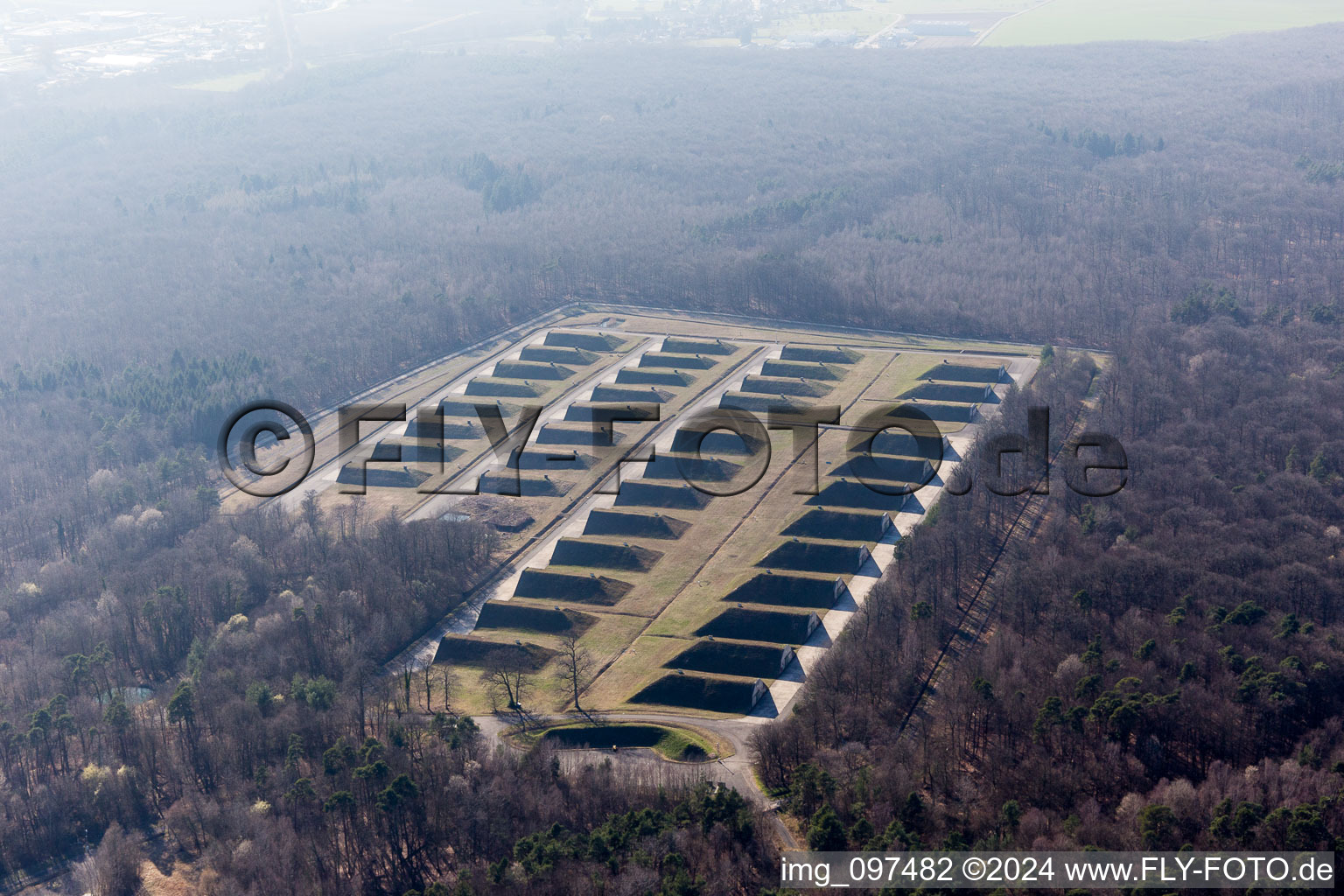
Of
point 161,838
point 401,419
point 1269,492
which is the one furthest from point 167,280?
point 1269,492

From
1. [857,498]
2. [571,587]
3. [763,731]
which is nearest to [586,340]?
[857,498]

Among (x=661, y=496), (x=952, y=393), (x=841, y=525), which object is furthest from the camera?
(x=952, y=393)

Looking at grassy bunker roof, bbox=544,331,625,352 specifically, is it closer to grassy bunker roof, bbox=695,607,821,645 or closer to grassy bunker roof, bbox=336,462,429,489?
grassy bunker roof, bbox=336,462,429,489

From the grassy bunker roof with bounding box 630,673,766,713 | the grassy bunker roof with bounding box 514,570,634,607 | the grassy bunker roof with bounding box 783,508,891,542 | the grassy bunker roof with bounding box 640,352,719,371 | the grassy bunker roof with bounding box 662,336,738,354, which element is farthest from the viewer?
the grassy bunker roof with bounding box 662,336,738,354

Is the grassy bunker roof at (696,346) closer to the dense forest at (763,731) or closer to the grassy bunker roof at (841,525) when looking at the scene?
the dense forest at (763,731)

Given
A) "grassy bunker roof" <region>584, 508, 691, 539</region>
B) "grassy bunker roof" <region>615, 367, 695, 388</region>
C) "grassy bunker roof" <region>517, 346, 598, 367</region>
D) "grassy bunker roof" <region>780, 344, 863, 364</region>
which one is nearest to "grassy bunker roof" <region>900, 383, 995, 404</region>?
"grassy bunker roof" <region>780, 344, 863, 364</region>

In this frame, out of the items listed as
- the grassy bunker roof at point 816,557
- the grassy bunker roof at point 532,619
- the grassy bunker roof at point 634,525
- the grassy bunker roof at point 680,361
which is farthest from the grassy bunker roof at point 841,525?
the grassy bunker roof at point 680,361

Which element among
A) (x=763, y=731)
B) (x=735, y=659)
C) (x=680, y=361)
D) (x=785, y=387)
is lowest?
(x=763, y=731)

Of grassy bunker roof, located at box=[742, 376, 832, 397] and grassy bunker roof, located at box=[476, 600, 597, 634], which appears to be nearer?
grassy bunker roof, located at box=[476, 600, 597, 634]

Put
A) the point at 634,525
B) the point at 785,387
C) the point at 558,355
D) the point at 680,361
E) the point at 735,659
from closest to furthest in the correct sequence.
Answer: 1. the point at 735,659
2. the point at 634,525
3. the point at 785,387
4. the point at 680,361
5. the point at 558,355

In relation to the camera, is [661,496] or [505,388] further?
[505,388]

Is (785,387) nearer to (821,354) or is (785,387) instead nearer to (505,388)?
(821,354)

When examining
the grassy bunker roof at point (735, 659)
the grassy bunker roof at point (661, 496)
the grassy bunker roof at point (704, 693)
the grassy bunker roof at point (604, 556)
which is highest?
the grassy bunker roof at point (661, 496)
